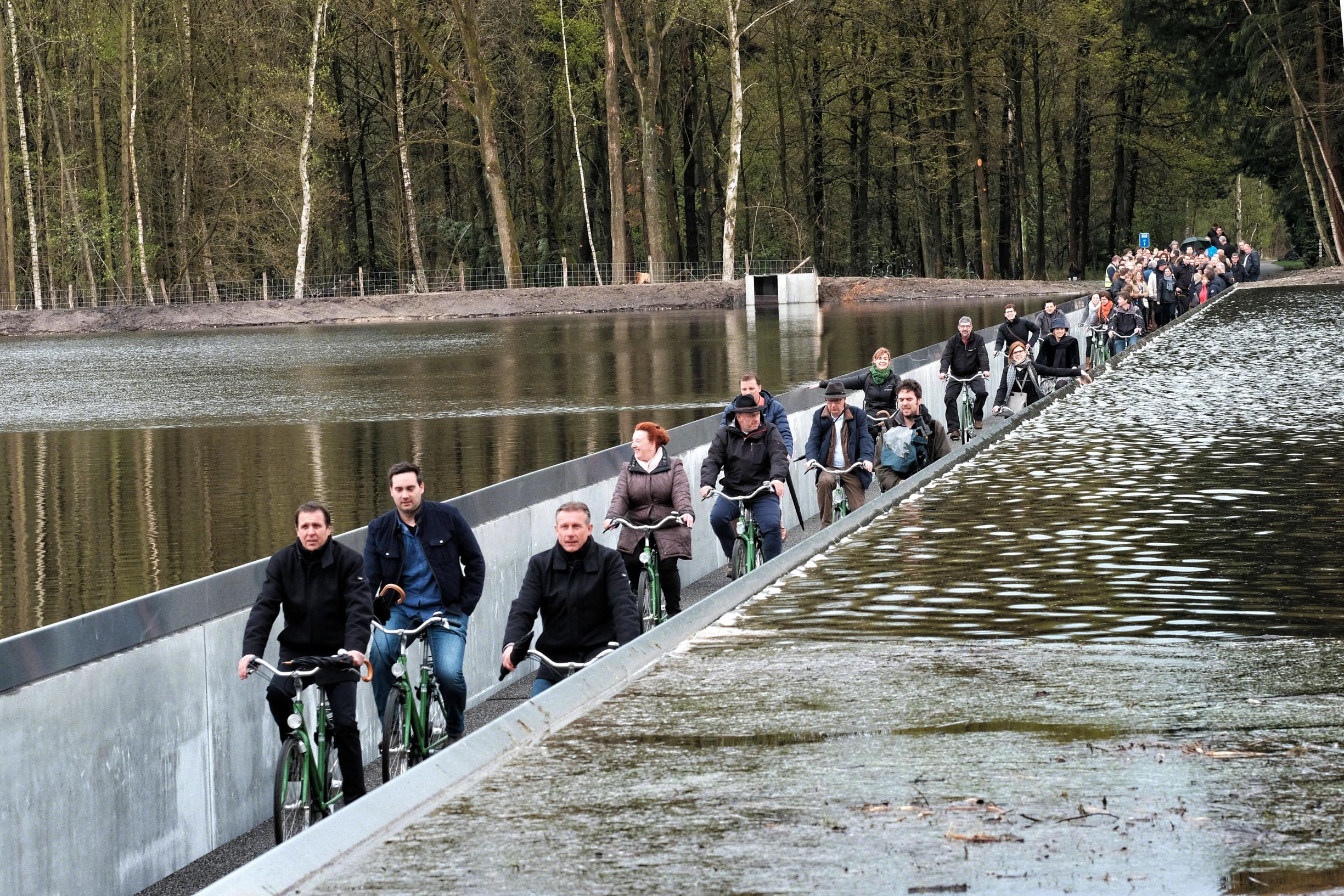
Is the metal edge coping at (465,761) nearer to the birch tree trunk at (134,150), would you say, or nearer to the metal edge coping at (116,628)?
the metal edge coping at (116,628)

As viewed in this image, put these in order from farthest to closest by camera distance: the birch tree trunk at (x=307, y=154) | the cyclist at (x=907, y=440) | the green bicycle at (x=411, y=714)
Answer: the birch tree trunk at (x=307, y=154) → the cyclist at (x=907, y=440) → the green bicycle at (x=411, y=714)

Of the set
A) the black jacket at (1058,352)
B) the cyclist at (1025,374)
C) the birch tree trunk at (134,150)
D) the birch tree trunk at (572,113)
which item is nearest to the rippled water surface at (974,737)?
the cyclist at (1025,374)

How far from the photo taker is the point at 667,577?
1196 cm

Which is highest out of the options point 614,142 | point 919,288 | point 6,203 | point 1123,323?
point 614,142

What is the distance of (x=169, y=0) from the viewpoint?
73375mm

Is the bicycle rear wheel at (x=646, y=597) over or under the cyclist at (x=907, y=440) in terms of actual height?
under

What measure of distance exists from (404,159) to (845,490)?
56940 millimetres

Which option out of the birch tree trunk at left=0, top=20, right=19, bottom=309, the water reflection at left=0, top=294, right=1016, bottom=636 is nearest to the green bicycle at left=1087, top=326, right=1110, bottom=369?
the water reflection at left=0, top=294, right=1016, bottom=636

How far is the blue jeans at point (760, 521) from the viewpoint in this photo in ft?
42.9

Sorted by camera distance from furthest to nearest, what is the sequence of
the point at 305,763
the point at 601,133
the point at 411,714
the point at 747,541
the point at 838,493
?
the point at 601,133, the point at 838,493, the point at 747,541, the point at 411,714, the point at 305,763

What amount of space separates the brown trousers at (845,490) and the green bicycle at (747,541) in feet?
6.41

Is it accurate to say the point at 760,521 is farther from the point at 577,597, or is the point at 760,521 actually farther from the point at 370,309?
the point at 370,309

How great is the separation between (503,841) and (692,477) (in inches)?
408

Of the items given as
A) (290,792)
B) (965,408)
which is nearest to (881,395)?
(965,408)
